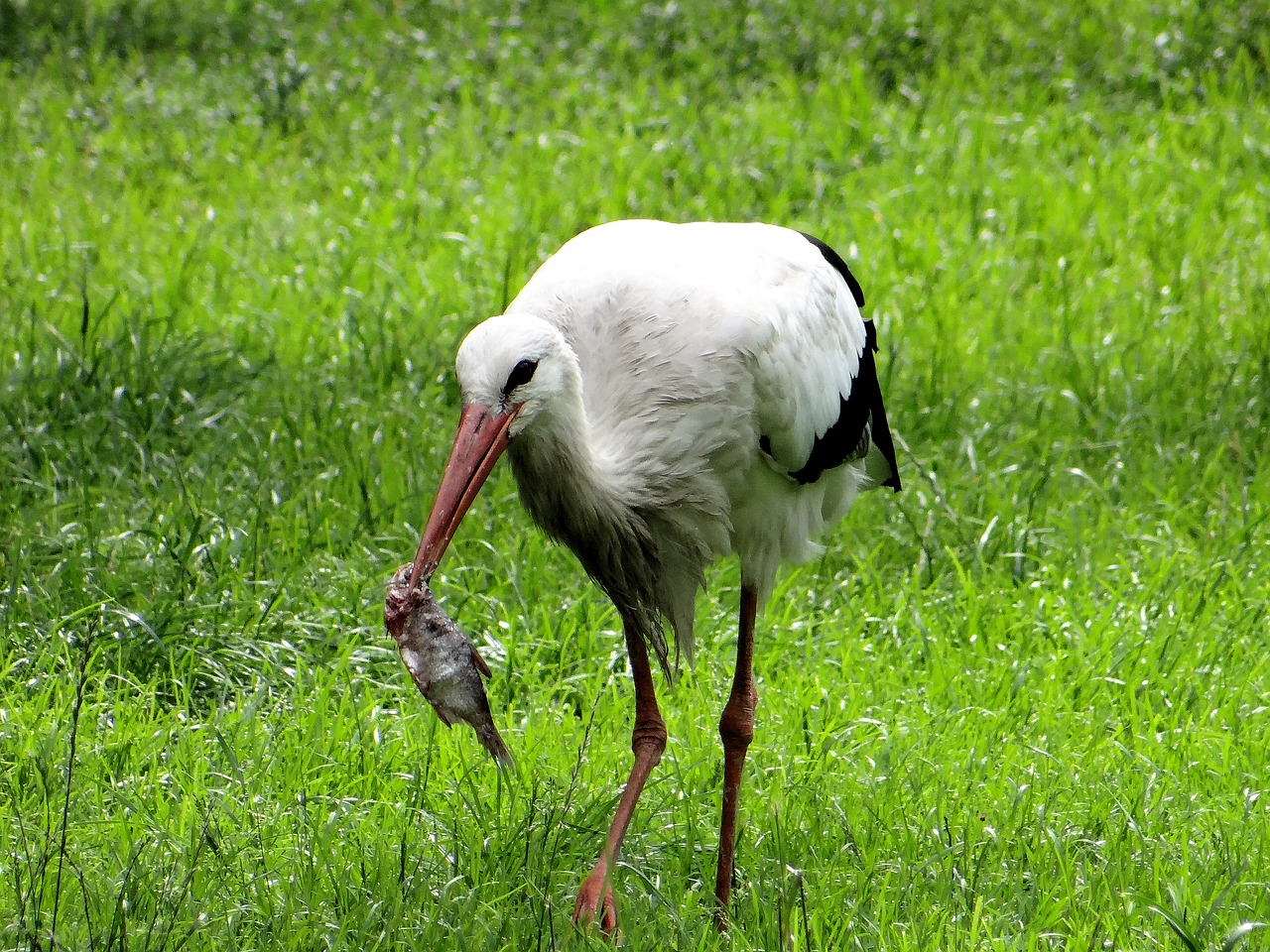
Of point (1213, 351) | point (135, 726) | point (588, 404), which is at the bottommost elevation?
point (135, 726)

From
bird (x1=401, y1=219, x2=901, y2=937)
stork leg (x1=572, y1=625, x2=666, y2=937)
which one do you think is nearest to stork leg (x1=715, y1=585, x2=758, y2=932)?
bird (x1=401, y1=219, x2=901, y2=937)

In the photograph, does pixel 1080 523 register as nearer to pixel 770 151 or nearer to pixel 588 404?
pixel 588 404

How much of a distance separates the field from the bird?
1.20ft

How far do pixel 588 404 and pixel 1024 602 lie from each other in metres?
1.79

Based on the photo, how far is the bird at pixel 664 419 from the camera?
2.74 m

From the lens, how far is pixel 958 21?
880 cm

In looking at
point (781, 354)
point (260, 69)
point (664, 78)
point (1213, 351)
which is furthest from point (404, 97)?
point (781, 354)

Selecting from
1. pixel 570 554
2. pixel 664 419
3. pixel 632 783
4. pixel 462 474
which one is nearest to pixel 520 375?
pixel 462 474

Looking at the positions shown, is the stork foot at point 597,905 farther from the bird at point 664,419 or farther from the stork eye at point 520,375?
the stork eye at point 520,375

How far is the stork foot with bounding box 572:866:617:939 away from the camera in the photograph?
2897 mm

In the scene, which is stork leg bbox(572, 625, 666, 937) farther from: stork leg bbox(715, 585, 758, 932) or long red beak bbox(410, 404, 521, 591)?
long red beak bbox(410, 404, 521, 591)

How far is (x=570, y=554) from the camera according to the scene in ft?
14.8

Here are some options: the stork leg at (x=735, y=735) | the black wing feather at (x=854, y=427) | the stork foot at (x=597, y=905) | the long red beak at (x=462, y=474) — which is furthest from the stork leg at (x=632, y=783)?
the long red beak at (x=462, y=474)

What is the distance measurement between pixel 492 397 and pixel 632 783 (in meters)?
1.01
